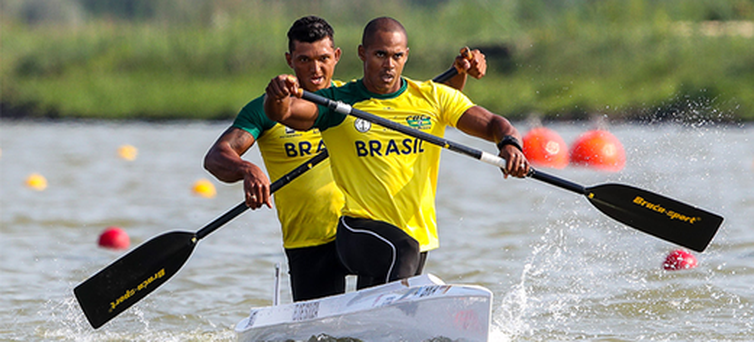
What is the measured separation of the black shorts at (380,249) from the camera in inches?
163

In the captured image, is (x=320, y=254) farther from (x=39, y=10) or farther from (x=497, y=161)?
(x=39, y=10)

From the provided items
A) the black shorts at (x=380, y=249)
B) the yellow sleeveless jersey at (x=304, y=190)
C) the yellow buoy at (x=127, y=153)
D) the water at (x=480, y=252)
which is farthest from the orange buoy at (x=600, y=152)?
the black shorts at (x=380, y=249)

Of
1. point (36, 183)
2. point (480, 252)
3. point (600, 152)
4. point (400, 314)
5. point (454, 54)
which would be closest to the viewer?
point (400, 314)

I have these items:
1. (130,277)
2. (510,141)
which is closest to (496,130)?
(510,141)

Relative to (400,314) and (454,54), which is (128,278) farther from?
(454,54)

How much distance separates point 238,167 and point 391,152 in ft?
2.16

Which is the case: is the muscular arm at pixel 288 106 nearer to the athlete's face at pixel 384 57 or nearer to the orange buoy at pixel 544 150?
the athlete's face at pixel 384 57

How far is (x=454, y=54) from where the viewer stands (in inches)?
942

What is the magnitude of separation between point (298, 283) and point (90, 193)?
8190mm

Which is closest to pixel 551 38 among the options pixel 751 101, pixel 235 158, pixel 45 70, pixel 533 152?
pixel 751 101

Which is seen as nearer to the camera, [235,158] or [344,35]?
[235,158]

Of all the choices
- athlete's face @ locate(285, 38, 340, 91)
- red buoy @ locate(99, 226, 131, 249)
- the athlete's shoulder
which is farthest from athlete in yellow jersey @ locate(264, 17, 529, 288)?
red buoy @ locate(99, 226, 131, 249)

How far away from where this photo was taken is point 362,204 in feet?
14.0

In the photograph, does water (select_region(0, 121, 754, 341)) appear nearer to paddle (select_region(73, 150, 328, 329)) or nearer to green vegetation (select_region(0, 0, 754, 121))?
paddle (select_region(73, 150, 328, 329))
